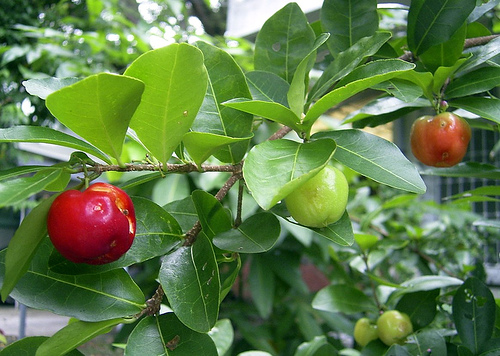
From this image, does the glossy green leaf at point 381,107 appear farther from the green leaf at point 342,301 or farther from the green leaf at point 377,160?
the green leaf at point 342,301

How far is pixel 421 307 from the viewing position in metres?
0.80

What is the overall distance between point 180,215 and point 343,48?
300 mm

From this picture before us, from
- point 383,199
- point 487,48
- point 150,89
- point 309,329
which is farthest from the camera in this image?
point 383,199

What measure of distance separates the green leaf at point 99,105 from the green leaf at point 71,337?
0.58 feet

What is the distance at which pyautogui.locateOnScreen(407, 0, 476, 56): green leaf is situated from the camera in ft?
1.90

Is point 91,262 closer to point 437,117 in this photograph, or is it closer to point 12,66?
point 437,117

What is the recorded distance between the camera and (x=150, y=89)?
404mm

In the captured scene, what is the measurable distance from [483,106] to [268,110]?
0.28 metres

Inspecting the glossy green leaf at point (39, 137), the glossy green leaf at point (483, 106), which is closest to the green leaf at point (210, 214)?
the glossy green leaf at point (39, 137)

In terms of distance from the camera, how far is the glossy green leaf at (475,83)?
1.84ft

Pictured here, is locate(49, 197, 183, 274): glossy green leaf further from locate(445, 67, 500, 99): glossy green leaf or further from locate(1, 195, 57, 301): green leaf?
locate(445, 67, 500, 99): glossy green leaf

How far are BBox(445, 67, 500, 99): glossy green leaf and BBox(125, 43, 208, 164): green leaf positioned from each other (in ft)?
1.13

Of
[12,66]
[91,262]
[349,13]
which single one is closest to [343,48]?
[349,13]

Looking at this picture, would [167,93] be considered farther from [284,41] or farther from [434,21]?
[434,21]
